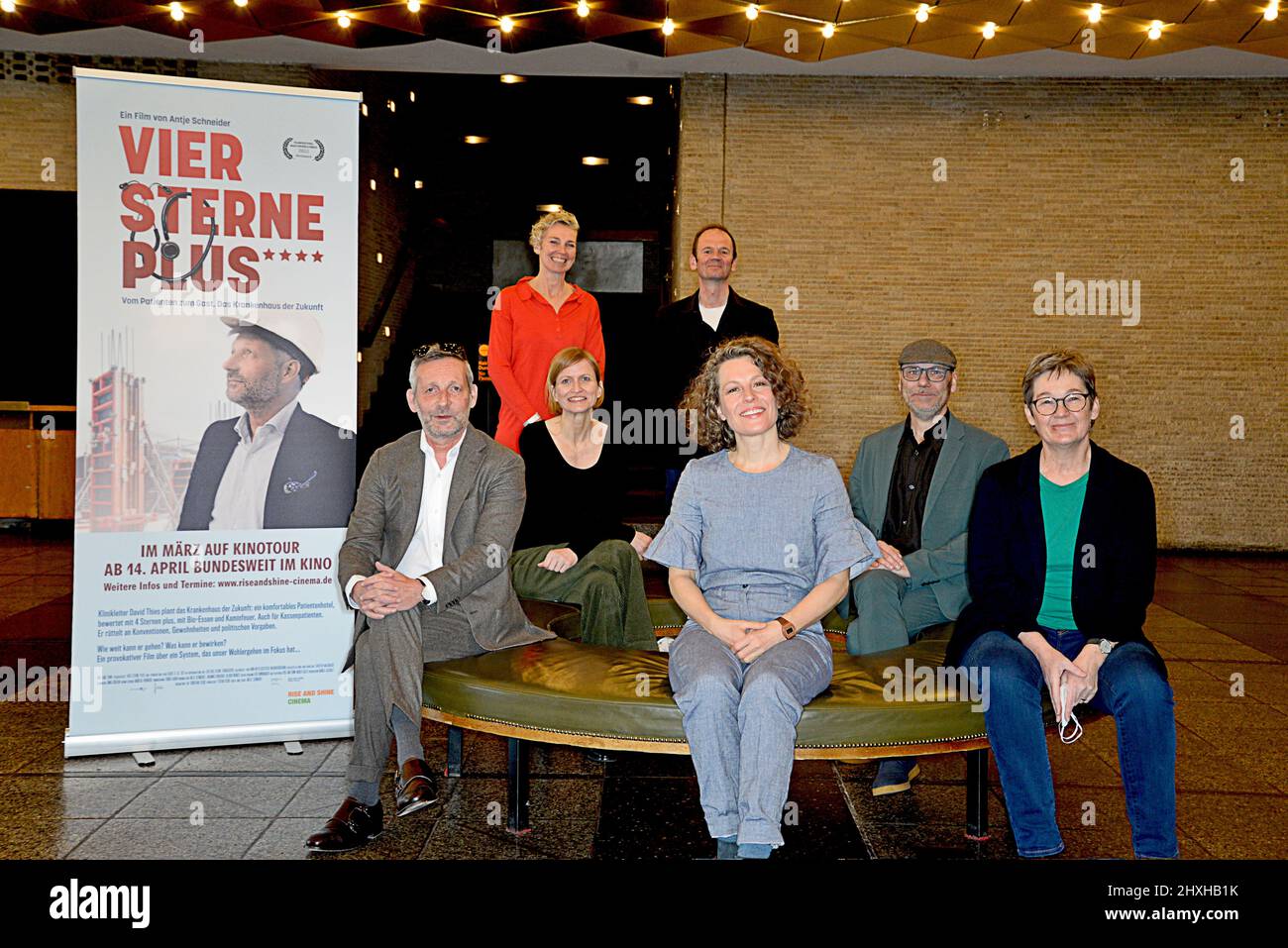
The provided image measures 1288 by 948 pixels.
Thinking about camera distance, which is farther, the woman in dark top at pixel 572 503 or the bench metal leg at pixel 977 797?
the woman in dark top at pixel 572 503

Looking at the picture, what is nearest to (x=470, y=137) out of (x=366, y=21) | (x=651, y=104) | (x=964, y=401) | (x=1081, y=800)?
(x=651, y=104)

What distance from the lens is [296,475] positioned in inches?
156

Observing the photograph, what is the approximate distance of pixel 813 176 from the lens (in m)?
10.7

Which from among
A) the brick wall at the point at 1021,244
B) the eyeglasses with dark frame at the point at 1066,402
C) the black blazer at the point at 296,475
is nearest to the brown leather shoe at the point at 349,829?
the black blazer at the point at 296,475

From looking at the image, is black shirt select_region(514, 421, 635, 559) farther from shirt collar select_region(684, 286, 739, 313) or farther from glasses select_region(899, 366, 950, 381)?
glasses select_region(899, 366, 950, 381)

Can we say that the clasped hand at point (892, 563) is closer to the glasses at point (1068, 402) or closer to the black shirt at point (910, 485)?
the black shirt at point (910, 485)

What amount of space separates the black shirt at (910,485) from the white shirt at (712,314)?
1.28 metres

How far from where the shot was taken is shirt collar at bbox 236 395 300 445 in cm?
392

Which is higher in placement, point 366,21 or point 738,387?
point 366,21

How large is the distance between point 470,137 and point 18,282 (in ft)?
20.5

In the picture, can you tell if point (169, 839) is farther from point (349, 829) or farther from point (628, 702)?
point (628, 702)

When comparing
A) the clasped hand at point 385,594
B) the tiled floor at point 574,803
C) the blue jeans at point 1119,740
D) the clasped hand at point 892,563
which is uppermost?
the clasped hand at point 892,563

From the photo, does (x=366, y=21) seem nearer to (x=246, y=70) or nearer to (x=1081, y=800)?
(x=246, y=70)

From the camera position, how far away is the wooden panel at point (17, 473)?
404 inches
